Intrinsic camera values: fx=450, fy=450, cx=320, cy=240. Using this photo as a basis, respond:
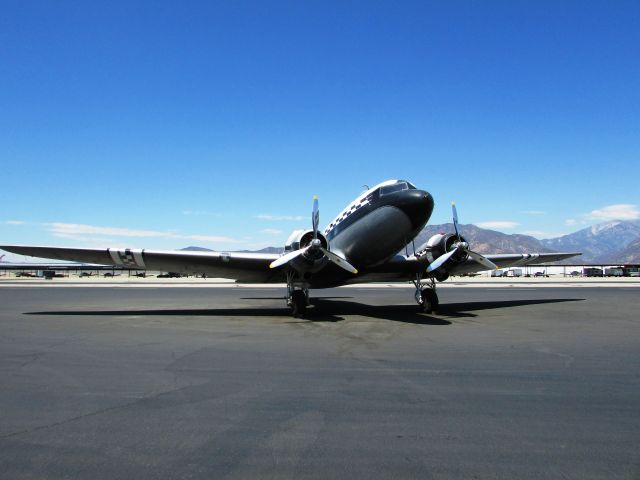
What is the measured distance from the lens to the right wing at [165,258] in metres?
19.1

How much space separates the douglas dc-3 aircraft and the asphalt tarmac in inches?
223


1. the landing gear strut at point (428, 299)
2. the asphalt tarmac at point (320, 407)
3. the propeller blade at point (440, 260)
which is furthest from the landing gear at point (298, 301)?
the asphalt tarmac at point (320, 407)

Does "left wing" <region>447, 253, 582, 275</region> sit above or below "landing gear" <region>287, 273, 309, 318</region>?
above

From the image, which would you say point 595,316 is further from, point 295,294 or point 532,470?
point 532,470

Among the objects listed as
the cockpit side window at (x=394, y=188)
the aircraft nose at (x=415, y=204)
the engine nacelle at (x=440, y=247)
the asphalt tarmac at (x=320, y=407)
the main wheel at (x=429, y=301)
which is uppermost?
the cockpit side window at (x=394, y=188)

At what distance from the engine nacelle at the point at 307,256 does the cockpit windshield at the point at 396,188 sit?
2970 millimetres

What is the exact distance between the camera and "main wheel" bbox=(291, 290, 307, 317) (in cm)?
1858

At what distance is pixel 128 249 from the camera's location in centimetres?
1930

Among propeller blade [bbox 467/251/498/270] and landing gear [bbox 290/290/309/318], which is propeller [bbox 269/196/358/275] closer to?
landing gear [bbox 290/290/309/318]

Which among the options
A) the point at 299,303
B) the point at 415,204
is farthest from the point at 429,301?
the point at 299,303

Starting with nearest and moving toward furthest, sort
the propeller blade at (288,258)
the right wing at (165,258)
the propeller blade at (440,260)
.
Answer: the propeller blade at (288,258) → the right wing at (165,258) → the propeller blade at (440,260)

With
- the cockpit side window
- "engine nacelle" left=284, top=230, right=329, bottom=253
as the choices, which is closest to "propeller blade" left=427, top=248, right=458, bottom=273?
the cockpit side window

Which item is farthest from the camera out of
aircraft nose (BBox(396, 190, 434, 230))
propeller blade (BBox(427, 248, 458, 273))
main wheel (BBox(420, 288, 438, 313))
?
main wheel (BBox(420, 288, 438, 313))

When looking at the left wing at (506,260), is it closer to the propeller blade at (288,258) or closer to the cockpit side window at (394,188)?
the cockpit side window at (394,188)
